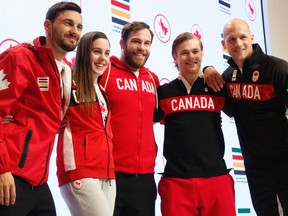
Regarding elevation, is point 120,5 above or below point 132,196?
above

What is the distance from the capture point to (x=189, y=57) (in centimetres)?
235

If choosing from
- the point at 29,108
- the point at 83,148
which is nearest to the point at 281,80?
the point at 83,148

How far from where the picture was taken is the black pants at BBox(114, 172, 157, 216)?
6.86ft

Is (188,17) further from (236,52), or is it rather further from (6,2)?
(6,2)

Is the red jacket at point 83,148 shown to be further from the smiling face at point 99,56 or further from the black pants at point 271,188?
the black pants at point 271,188

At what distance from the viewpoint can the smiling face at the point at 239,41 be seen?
2.37 metres

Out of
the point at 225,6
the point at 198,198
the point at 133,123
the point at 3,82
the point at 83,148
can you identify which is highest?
the point at 225,6

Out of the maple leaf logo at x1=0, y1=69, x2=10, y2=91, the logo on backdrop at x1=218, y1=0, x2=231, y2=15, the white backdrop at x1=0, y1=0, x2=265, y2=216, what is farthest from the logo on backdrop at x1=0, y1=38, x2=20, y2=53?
the logo on backdrop at x1=218, y1=0, x2=231, y2=15

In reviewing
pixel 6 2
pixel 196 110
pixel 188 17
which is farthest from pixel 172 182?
pixel 188 17

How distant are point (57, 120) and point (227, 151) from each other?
2.32 meters

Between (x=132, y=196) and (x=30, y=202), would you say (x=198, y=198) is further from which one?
(x=30, y=202)

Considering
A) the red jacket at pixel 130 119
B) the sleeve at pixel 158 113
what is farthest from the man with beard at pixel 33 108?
the sleeve at pixel 158 113

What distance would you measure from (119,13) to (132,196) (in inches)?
59.0

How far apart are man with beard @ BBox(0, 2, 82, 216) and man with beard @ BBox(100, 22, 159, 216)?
35 cm
